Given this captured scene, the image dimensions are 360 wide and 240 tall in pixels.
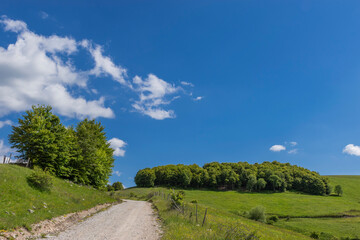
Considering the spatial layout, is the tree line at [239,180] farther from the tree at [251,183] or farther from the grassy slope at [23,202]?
the grassy slope at [23,202]

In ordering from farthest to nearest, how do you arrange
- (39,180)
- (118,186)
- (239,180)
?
(118,186) → (239,180) → (39,180)

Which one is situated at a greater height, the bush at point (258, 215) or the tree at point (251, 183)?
the tree at point (251, 183)

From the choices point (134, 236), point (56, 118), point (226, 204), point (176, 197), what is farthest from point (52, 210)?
point (226, 204)

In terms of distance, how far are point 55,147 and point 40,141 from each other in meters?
2.22

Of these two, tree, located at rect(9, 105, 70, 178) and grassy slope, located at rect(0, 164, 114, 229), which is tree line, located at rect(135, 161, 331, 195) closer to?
tree, located at rect(9, 105, 70, 178)

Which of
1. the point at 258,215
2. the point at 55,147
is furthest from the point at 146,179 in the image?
the point at 55,147

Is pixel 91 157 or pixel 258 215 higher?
pixel 91 157

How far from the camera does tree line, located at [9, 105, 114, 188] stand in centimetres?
3247

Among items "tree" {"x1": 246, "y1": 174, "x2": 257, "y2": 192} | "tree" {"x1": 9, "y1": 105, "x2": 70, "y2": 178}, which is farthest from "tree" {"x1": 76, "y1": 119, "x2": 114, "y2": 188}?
"tree" {"x1": 246, "y1": 174, "x2": 257, "y2": 192}

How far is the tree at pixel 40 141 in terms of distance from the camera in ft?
106

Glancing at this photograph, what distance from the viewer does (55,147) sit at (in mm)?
33625

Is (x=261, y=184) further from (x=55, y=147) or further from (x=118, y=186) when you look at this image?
(x=55, y=147)

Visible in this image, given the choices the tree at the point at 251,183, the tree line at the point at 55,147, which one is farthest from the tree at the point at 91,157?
the tree at the point at 251,183

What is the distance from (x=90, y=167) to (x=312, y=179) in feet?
408
